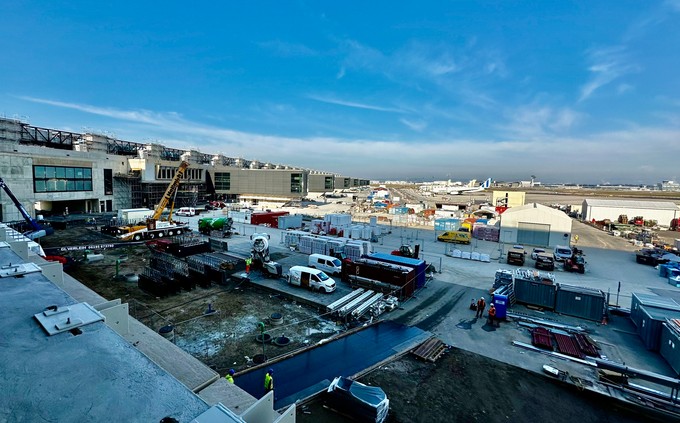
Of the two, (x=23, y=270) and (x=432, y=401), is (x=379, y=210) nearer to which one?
(x=432, y=401)

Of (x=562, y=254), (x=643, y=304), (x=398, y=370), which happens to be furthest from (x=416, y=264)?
(x=562, y=254)

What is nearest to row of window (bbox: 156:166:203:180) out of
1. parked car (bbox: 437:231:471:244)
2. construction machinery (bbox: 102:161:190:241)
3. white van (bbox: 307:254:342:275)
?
construction machinery (bbox: 102:161:190:241)

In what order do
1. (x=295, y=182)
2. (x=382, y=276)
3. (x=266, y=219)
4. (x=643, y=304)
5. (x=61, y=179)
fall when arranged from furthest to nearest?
(x=295, y=182) < (x=61, y=179) < (x=266, y=219) < (x=382, y=276) < (x=643, y=304)

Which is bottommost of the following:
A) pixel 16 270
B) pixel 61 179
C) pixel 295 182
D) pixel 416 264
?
pixel 416 264

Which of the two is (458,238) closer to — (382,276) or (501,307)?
(382,276)

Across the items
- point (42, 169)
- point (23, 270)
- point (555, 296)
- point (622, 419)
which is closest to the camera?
point (23, 270)

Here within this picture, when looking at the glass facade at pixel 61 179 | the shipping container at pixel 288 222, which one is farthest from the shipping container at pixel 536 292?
the glass facade at pixel 61 179

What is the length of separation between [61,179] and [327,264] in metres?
54.9

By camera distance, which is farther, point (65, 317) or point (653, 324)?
point (653, 324)

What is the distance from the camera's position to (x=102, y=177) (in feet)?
197

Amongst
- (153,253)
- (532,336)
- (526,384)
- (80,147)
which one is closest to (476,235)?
(532,336)

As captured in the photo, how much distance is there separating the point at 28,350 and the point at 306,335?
41.2 feet

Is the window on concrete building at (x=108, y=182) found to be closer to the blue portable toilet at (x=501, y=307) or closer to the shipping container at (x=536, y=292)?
the blue portable toilet at (x=501, y=307)

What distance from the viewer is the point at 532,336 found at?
16.7m
